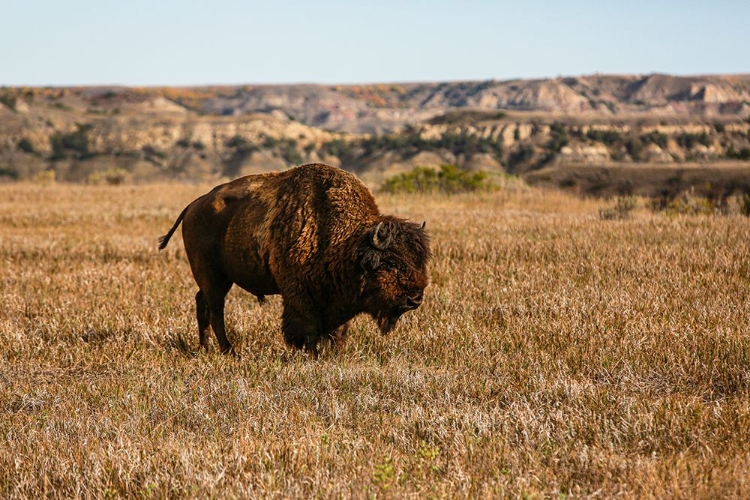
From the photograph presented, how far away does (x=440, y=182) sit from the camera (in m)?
27.4

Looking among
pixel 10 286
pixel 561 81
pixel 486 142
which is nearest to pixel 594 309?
pixel 10 286

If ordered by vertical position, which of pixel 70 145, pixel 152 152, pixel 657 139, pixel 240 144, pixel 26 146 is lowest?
pixel 152 152

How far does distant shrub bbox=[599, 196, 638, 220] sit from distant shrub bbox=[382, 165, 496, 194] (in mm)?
6352

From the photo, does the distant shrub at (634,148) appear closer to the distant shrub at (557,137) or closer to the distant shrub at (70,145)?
the distant shrub at (557,137)

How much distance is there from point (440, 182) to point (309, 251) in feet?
68.6

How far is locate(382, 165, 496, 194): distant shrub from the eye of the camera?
26.4 metres

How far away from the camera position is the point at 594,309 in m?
8.29

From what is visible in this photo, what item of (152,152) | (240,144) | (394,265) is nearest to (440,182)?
(394,265)

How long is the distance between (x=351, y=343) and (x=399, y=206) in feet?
48.0

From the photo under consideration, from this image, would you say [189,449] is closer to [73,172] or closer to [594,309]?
[594,309]

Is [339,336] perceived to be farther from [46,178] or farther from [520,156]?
[520,156]

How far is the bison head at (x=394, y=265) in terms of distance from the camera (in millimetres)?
6305

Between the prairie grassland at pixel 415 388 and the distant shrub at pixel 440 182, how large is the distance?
14.5 meters

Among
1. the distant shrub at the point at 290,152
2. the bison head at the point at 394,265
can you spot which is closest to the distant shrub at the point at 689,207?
the bison head at the point at 394,265
